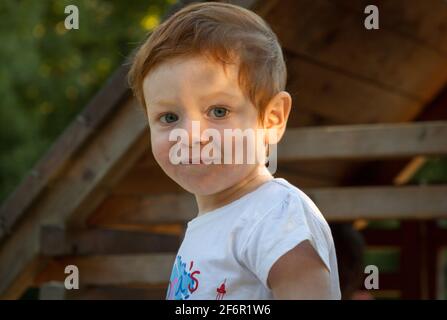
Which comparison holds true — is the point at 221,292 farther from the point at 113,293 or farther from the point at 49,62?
the point at 49,62

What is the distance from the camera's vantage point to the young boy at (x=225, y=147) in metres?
1.98

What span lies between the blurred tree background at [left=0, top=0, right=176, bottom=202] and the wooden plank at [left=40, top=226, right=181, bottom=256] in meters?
7.37

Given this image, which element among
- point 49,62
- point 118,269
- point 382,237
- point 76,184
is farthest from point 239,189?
point 49,62

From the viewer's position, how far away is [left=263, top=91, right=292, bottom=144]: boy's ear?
2217 mm

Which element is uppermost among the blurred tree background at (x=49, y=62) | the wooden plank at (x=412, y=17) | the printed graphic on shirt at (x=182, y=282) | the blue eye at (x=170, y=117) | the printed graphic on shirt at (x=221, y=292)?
the blurred tree background at (x=49, y=62)

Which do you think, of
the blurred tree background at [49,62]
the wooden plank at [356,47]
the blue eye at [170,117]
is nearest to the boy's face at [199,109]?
the blue eye at [170,117]

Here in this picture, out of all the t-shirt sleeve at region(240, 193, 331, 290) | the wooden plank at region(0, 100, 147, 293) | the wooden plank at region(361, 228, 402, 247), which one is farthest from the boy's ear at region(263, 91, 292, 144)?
the wooden plank at region(361, 228, 402, 247)

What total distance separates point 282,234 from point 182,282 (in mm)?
331

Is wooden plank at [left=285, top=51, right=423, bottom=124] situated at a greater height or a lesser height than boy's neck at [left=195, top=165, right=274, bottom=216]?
greater

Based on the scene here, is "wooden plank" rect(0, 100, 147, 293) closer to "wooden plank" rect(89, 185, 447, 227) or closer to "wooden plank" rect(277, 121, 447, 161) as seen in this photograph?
"wooden plank" rect(89, 185, 447, 227)

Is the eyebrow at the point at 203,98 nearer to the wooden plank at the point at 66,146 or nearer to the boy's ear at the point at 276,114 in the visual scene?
the boy's ear at the point at 276,114

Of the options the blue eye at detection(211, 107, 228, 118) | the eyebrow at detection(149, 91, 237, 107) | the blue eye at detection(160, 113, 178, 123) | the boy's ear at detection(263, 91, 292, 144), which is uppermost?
the boy's ear at detection(263, 91, 292, 144)

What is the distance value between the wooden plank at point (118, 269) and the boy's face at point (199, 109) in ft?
7.84

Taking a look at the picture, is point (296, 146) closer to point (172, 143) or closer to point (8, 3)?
point (172, 143)
